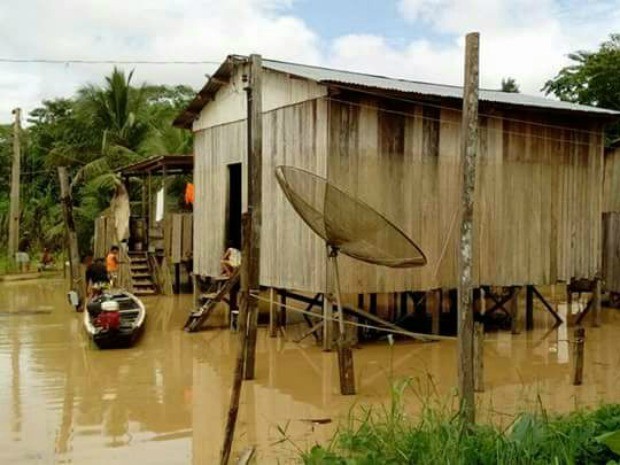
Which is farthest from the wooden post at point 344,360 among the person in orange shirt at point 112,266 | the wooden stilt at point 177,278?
the wooden stilt at point 177,278

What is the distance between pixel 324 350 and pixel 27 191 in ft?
79.3

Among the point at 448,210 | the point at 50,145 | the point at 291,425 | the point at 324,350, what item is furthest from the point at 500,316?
the point at 50,145

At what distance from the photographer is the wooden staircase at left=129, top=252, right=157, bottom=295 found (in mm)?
20844

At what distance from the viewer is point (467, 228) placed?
756 centimetres

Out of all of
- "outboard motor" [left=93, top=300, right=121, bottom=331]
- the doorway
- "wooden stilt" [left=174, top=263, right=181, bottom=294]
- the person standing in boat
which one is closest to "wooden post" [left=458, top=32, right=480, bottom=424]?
"outboard motor" [left=93, top=300, right=121, bottom=331]

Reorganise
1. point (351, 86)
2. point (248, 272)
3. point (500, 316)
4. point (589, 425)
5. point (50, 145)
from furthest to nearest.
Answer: point (50, 145) → point (500, 316) → point (351, 86) → point (248, 272) → point (589, 425)

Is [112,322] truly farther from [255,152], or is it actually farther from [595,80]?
[595,80]

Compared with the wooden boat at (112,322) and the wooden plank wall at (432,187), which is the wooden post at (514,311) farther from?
the wooden boat at (112,322)

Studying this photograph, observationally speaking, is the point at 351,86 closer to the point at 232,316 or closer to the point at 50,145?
the point at 232,316

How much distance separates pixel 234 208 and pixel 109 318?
5.21 m

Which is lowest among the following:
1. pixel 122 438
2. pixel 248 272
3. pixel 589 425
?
pixel 122 438

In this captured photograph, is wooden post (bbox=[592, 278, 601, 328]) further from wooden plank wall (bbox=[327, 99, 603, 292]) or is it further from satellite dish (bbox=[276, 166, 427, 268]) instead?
satellite dish (bbox=[276, 166, 427, 268])

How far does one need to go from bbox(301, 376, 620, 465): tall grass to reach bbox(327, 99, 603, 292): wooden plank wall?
6.37m

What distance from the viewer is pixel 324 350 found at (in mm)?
12719
